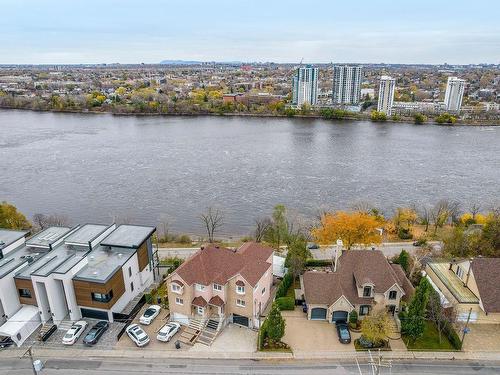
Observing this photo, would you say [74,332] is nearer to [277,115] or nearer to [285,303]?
Answer: [285,303]

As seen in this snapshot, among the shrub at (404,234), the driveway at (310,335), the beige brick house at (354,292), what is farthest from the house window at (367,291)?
the shrub at (404,234)

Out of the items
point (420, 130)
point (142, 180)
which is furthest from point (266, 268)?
point (420, 130)

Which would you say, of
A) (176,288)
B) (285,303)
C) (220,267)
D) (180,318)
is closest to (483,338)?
(285,303)

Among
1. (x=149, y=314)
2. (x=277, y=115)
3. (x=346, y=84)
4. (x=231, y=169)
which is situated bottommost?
(x=231, y=169)

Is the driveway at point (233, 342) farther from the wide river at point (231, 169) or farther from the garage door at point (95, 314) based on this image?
the wide river at point (231, 169)

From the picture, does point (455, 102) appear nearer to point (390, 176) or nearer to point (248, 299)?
point (390, 176)

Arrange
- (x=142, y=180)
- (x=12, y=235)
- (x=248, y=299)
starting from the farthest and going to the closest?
(x=142, y=180), (x=12, y=235), (x=248, y=299)

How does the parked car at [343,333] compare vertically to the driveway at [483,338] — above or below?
above
